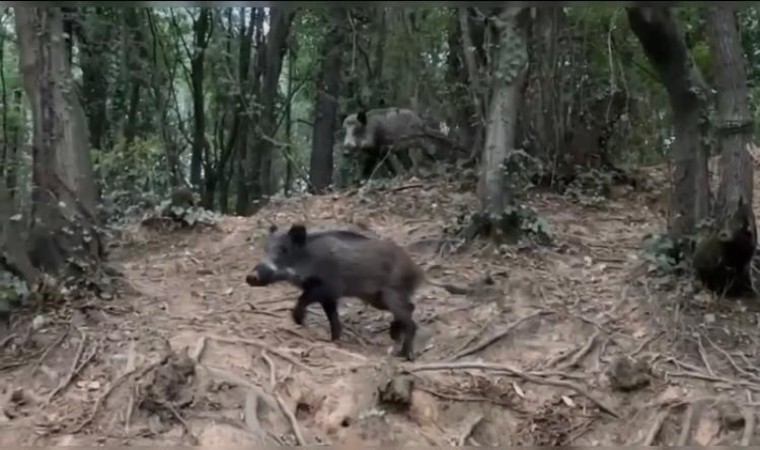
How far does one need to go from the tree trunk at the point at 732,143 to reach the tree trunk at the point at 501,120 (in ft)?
7.20

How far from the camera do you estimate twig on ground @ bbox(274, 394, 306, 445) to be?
19.2 feet

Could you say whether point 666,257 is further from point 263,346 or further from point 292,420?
point 292,420

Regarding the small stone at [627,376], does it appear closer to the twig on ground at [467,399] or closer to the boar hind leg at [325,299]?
the twig on ground at [467,399]

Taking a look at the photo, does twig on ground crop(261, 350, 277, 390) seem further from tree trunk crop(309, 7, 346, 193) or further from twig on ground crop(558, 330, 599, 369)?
tree trunk crop(309, 7, 346, 193)

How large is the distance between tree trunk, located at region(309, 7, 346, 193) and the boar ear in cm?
1007

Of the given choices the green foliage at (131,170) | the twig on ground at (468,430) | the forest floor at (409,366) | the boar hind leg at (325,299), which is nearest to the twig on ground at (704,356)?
the forest floor at (409,366)

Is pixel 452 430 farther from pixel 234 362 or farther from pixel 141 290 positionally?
pixel 141 290

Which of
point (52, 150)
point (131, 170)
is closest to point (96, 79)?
point (131, 170)

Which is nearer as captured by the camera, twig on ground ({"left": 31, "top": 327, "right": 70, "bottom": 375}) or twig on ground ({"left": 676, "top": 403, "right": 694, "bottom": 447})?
twig on ground ({"left": 676, "top": 403, "right": 694, "bottom": 447})

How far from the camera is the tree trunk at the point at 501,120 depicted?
30.8ft

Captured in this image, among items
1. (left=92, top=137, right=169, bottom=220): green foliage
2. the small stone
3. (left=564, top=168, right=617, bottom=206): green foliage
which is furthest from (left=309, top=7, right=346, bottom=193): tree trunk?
the small stone

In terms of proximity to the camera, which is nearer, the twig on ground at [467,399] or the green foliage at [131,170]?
the twig on ground at [467,399]

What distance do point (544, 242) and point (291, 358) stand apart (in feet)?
11.8

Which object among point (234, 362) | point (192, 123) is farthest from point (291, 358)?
point (192, 123)
